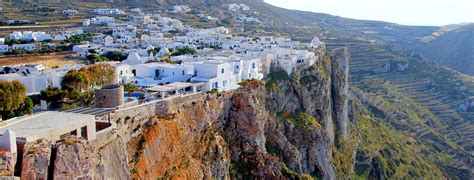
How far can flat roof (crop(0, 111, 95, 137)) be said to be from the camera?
20281 mm

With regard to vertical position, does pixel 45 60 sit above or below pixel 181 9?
below

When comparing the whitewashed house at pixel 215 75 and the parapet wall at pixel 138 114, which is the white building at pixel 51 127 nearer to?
the parapet wall at pixel 138 114

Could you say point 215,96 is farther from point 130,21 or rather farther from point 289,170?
point 130,21

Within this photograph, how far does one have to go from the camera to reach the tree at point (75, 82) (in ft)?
119

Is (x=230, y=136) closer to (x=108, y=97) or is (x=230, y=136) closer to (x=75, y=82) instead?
(x=75, y=82)

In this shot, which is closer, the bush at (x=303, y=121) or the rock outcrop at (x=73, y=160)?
the rock outcrop at (x=73, y=160)

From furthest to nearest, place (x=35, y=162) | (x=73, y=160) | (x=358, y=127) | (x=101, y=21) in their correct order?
(x=101, y=21)
(x=358, y=127)
(x=73, y=160)
(x=35, y=162)

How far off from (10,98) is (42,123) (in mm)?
9258

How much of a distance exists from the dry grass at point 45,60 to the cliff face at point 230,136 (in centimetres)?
2478

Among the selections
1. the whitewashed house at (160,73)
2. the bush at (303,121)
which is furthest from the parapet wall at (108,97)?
the bush at (303,121)

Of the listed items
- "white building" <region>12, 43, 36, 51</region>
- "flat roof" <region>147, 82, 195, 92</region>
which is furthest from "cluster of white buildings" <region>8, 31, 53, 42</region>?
"flat roof" <region>147, 82, 195, 92</region>

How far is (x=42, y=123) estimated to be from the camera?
21.5 meters

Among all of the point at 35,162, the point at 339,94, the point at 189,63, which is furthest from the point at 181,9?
the point at 35,162

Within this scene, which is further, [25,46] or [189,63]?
[25,46]
